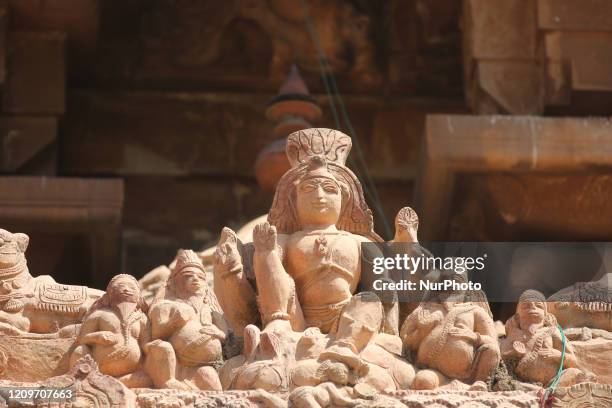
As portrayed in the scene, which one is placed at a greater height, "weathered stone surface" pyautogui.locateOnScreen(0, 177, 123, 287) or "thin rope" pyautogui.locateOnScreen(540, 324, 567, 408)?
"weathered stone surface" pyautogui.locateOnScreen(0, 177, 123, 287)

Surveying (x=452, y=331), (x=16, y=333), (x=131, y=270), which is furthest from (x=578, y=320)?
(x=131, y=270)

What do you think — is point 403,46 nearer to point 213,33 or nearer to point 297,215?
point 213,33

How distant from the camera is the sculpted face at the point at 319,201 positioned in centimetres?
1422

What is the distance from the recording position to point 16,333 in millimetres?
13867

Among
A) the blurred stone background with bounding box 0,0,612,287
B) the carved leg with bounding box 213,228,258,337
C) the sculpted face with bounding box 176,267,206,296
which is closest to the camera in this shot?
the sculpted face with bounding box 176,267,206,296

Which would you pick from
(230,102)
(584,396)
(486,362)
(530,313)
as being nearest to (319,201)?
(530,313)

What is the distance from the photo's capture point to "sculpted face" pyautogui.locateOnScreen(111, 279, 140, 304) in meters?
13.5

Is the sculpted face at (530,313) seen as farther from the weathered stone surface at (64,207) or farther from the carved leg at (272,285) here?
the weathered stone surface at (64,207)

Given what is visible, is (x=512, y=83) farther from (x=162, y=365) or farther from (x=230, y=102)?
(x=162, y=365)

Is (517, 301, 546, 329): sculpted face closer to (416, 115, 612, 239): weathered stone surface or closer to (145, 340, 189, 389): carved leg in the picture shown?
(145, 340, 189, 389): carved leg

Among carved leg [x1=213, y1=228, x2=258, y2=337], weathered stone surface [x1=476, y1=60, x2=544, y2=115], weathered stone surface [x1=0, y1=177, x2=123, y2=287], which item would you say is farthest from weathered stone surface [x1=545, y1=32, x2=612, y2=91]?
carved leg [x1=213, y1=228, x2=258, y2=337]

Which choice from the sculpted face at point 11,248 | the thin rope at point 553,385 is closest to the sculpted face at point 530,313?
the thin rope at point 553,385

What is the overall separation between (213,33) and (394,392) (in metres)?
8.30

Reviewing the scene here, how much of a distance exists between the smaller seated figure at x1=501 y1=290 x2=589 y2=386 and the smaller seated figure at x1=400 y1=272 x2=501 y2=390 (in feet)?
0.73
